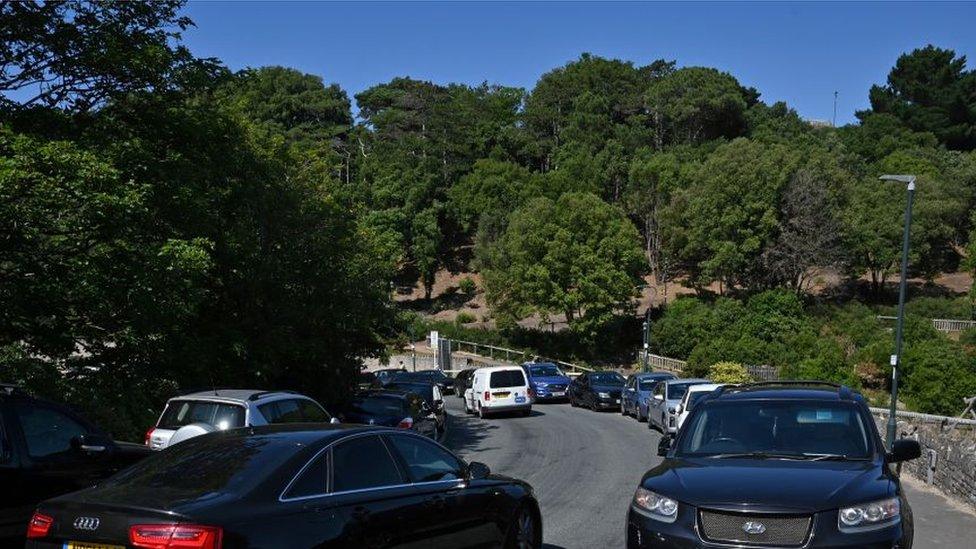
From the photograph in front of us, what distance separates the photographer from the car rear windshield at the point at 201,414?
12.0 meters

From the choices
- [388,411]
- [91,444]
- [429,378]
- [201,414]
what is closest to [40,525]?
[91,444]

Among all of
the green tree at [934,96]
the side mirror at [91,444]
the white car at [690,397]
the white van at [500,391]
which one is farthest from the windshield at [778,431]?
the green tree at [934,96]

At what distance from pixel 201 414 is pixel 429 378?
2473 cm

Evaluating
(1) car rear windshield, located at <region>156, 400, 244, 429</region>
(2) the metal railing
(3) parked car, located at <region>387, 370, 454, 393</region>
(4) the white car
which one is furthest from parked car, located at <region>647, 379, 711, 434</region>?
(2) the metal railing

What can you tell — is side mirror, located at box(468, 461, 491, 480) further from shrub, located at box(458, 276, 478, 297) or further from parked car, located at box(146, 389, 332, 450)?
Result: shrub, located at box(458, 276, 478, 297)

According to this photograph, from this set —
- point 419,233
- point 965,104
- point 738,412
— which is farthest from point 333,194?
point 965,104

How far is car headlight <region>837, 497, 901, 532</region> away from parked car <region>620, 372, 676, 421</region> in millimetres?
23459

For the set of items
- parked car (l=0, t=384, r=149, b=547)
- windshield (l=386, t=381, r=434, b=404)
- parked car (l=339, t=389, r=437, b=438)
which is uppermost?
parked car (l=0, t=384, r=149, b=547)

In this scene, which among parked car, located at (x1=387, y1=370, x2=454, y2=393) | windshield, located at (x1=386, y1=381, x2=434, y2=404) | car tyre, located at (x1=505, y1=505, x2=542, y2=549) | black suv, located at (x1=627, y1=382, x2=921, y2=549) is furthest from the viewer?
parked car, located at (x1=387, y1=370, x2=454, y2=393)

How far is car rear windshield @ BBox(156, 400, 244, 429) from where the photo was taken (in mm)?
12031

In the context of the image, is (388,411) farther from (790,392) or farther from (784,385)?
(790,392)

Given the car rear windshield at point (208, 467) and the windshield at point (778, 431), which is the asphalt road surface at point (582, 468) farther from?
the car rear windshield at point (208, 467)

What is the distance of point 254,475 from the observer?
5.92m

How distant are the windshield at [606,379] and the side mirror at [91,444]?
2989 centimetres
